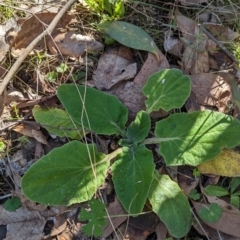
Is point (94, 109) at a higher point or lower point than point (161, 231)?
higher

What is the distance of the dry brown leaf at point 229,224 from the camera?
1.82m

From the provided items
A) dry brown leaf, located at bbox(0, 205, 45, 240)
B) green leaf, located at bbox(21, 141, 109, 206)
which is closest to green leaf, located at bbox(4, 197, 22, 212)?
dry brown leaf, located at bbox(0, 205, 45, 240)

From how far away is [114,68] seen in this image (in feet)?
6.62

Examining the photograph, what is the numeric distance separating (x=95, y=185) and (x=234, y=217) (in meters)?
0.55

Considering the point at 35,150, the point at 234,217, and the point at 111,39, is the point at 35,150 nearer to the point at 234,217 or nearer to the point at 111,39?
the point at 111,39

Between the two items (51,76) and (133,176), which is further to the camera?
(51,76)

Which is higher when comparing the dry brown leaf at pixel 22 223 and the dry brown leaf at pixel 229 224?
the dry brown leaf at pixel 229 224

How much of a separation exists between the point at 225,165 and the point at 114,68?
2.00 feet

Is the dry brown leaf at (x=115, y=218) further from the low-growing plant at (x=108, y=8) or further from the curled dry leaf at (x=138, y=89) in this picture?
the low-growing plant at (x=108, y=8)

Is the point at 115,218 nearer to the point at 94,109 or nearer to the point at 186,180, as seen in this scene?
the point at 186,180

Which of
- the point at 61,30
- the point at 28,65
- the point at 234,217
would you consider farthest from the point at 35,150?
the point at 234,217

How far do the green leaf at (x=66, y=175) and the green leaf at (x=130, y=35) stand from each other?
1.57 feet

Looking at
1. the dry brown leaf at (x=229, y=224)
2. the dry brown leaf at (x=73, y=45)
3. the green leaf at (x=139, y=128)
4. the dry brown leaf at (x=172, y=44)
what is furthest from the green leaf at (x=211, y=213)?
the dry brown leaf at (x=73, y=45)

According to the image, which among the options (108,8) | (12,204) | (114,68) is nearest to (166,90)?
(114,68)
